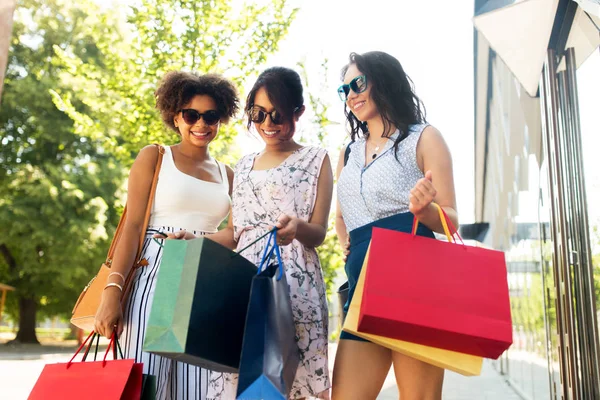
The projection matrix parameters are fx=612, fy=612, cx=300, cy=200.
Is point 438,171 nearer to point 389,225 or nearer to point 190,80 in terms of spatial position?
point 389,225

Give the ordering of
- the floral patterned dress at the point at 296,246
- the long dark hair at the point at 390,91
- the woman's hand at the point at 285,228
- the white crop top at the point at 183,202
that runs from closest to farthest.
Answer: the woman's hand at the point at 285,228 < the floral patterned dress at the point at 296,246 < the long dark hair at the point at 390,91 < the white crop top at the point at 183,202

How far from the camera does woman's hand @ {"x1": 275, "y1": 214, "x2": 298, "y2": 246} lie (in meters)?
2.09

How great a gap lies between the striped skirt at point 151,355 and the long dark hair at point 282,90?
0.80m

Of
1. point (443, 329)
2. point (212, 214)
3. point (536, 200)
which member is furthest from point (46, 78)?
point (443, 329)

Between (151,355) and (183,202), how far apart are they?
0.70 meters

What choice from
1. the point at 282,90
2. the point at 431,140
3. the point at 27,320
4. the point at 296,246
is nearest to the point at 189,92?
the point at 282,90

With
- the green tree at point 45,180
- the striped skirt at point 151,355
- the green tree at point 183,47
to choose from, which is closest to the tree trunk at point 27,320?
the green tree at point 45,180

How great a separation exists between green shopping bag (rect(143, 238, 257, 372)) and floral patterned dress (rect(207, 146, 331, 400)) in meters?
0.42

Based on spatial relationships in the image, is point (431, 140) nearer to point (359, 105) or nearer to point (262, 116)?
point (359, 105)

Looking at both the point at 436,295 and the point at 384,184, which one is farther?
the point at 384,184

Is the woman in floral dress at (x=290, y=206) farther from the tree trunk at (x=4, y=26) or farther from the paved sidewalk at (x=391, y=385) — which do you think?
the paved sidewalk at (x=391, y=385)

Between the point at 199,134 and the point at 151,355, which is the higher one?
the point at 199,134

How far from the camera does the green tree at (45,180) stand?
64.4 feet

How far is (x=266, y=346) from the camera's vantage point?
5.90 ft
